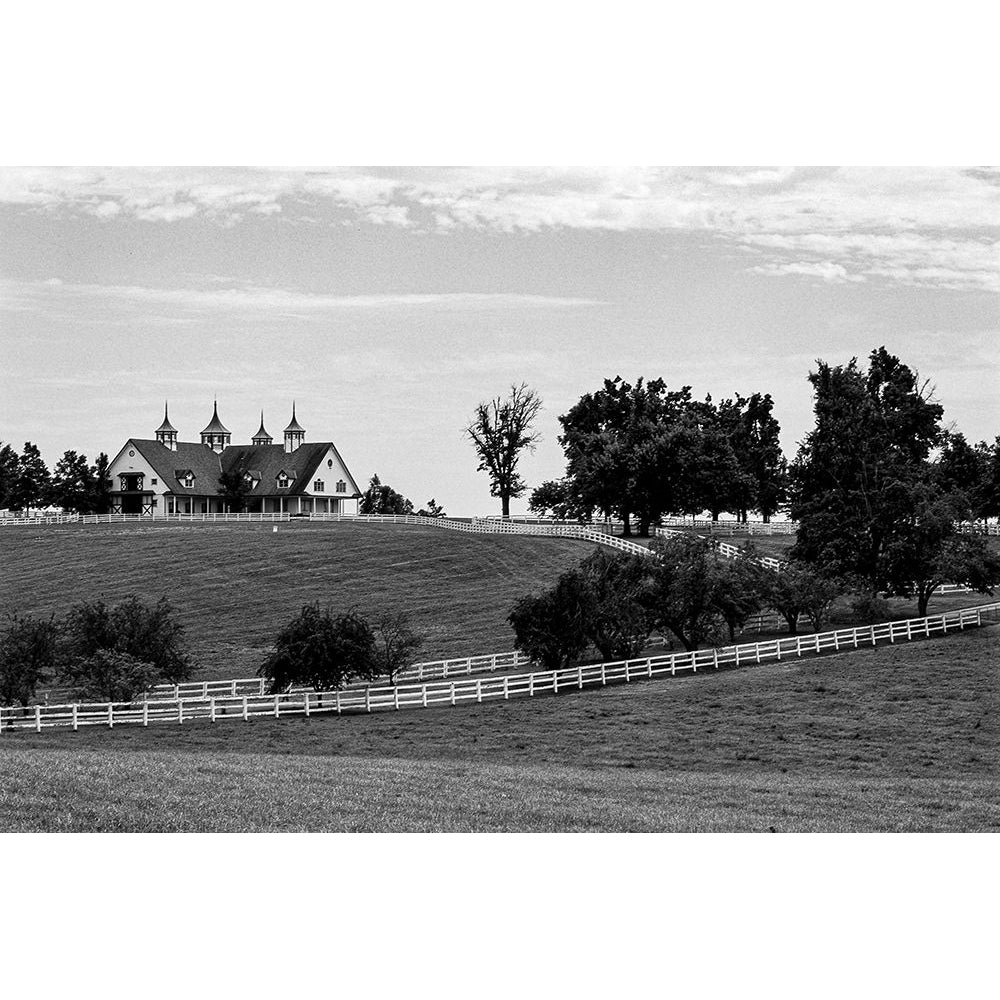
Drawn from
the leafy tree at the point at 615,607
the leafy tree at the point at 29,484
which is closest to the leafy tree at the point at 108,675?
the leafy tree at the point at 29,484

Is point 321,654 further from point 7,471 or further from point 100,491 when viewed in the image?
point 100,491

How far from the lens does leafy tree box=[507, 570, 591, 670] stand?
23000 mm

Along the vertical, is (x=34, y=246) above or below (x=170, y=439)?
above

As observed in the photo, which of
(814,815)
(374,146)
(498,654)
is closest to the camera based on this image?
(814,815)

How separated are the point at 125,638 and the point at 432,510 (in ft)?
20.7

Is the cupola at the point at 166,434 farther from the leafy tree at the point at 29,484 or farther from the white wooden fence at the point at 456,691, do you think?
the white wooden fence at the point at 456,691

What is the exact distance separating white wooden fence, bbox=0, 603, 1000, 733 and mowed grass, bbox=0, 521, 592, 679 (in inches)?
66.1

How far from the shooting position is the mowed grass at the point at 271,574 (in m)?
23.7

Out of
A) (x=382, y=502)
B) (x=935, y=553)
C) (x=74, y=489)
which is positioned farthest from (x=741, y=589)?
(x=74, y=489)

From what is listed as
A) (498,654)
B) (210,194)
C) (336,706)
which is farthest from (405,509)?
(210,194)

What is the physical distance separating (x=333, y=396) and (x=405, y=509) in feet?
24.9

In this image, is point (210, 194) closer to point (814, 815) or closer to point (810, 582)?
point (814, 815)

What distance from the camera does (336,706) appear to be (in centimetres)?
2066

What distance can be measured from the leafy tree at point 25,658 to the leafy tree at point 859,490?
1451 cm
